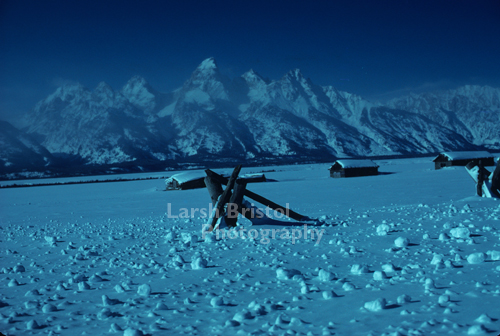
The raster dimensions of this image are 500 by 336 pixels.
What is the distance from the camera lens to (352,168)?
52781 millimetres

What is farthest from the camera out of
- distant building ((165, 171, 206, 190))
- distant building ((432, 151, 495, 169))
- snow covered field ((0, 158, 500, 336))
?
distant building ((432, 151, 495, 169))

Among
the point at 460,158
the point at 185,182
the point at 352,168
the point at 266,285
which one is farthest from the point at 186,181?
the point at 460,158

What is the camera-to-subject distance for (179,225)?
12.3 meters

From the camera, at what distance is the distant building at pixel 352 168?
171ft

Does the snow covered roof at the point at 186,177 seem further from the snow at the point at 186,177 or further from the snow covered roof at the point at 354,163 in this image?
the snow covered roof at the point at 354,163

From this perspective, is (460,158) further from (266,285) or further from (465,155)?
(266,285)

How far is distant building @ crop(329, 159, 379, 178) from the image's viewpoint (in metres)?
52.1

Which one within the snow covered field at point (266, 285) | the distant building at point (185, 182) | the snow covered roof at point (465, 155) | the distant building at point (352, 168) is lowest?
the snow covered field at point (266, 285)

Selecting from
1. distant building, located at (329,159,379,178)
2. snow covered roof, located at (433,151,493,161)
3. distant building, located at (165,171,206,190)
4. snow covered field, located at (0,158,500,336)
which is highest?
snow covered roof, located at (433,151,493,161)

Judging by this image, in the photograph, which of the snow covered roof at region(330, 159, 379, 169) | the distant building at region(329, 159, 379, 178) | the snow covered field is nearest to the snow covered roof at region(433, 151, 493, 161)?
the snow covered roof at region(330, 159, 379, 169)

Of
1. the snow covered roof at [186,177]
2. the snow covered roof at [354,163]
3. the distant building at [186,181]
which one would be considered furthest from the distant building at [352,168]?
the snow covered roof at [186,177]

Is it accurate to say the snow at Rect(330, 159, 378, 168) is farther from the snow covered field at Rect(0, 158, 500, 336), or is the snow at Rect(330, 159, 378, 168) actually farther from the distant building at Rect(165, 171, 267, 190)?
the snow covered field at Rect(0, 158, 500, 336)

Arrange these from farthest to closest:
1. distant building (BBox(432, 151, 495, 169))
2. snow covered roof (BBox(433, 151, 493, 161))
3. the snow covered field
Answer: snow covered roof (BBox(433, 151, 493, 161)) < distant building (BBox(432, 151, 495, 169)) < the snow covered field

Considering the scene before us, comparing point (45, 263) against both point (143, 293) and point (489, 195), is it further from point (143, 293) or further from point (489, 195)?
point (489, 195)
